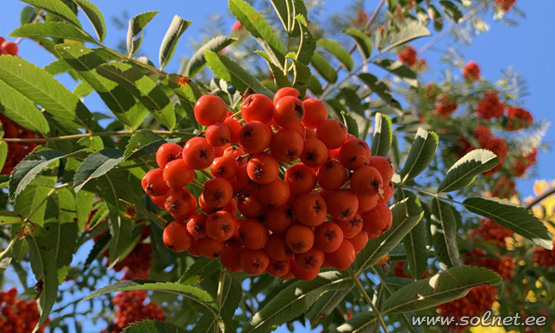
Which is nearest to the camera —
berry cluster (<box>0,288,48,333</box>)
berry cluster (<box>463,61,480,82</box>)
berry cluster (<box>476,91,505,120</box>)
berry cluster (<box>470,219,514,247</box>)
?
berry cluster (<box>0,288,48,333</box>)

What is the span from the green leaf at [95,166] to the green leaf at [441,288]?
3.45 ft

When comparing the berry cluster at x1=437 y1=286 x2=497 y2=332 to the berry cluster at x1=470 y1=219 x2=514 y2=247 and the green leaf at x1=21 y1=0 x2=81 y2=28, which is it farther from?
the green leaf at x1=21 y1=0 x2=81 y2=28

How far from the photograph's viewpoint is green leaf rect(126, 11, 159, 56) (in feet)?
6.28

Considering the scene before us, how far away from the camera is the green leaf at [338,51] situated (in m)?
2.45

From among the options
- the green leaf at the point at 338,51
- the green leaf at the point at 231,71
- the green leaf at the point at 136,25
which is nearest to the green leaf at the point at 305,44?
the green leaf at the point at 231,71

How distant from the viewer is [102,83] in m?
1.81

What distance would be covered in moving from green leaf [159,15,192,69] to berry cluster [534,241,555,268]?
10.2 feet

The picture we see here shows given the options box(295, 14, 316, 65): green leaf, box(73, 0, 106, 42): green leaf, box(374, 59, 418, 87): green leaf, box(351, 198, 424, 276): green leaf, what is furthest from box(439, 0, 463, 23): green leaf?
box(73, 0, 106, 42): green leaf

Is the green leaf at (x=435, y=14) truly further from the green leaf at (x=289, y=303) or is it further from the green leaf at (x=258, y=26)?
the green leaf at (x=289, y=303)

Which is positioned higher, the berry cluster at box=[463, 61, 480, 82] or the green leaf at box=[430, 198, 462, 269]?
the green leaf at box=[430, 198, 462, 269]

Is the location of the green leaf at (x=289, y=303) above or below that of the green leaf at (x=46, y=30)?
below

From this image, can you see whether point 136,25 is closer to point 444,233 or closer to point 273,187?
point 273,187

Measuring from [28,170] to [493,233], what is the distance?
140 inches

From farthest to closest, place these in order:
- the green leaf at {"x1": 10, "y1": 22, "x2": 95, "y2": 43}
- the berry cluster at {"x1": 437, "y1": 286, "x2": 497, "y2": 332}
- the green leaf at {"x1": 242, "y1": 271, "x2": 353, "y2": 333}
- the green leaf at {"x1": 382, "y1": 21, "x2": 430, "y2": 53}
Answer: the berry cluster at {"x1": 437, "y1": 286, "x2": 497, "y2": 332}
the green leaf at {"x1": 382, "y1": 21, "x2": 430, "y2": 53}
the green leaf at {"x1": 10, "y1": 22, "x2": 95, "y2": 43}
the green leaf at {"x1": 242, "y1": 271, "x2": 353, "y2": 333}
